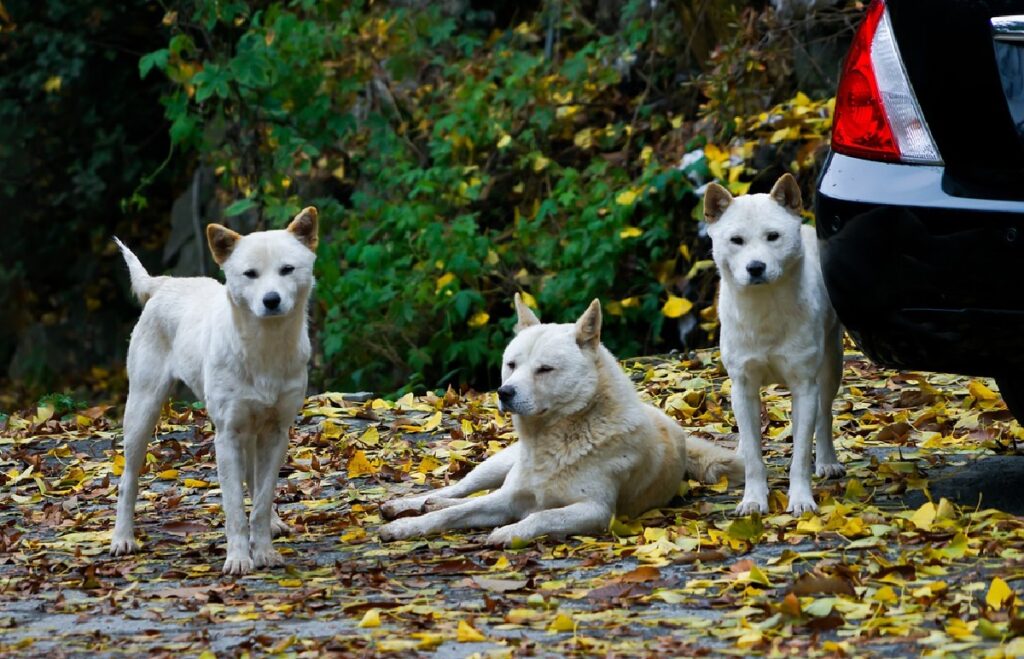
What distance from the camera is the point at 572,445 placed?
18.1 feet

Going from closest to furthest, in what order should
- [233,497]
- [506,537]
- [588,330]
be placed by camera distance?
[233,497]
[506,537]
[588,330]

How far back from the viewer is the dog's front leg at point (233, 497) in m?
4.92

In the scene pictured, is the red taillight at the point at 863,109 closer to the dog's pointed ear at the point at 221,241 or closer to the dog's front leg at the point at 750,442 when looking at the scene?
the dog's front leg at the point at 750,442

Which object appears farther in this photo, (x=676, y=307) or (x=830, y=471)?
(x=676, y=307)

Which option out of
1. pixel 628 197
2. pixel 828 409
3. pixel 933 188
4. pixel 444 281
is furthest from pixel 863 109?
pixel 444 281

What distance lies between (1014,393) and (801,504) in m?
1.02

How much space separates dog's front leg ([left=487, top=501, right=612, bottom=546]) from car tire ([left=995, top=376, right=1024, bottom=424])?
5.35 ft

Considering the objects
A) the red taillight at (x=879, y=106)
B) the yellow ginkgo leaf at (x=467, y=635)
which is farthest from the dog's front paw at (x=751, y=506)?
the yellow ginkgo leaf at (x=467, y=635)

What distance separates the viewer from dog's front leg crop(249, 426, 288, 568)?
500cm

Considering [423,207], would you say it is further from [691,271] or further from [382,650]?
[382,650]

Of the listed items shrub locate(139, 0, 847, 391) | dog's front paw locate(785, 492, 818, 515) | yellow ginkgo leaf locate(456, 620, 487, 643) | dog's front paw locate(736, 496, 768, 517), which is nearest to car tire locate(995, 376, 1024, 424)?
dog's front paw locate(785, 492, 818, 515)

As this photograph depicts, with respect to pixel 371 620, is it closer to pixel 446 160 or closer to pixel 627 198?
pixel 627 198

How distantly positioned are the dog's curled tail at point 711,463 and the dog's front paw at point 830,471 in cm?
34

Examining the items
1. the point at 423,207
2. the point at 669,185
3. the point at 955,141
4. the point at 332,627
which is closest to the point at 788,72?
the point at 669,185
